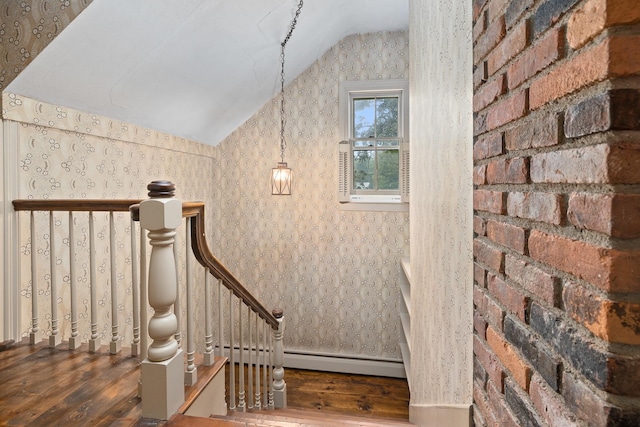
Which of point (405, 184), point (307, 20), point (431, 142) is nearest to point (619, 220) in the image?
point (431, 142)

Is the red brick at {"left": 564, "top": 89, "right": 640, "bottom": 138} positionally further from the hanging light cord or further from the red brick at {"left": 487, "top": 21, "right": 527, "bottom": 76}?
the hanging light cord

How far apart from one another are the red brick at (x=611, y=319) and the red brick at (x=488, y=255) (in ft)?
1.16

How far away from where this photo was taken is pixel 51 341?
205 centimetres

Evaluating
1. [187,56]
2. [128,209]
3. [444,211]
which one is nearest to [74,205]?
[128,209]

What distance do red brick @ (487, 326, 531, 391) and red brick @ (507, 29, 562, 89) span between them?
59 cm

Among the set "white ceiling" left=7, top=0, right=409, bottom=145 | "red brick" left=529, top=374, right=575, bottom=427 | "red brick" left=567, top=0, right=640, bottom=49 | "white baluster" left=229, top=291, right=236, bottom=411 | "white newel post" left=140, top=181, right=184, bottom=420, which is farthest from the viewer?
"white baluster" left=229, top=291, right=236, bottom=411

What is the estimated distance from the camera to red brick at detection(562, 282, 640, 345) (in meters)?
0.51

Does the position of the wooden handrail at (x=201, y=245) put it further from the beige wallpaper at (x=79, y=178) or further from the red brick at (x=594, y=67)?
the red brick at (x=594, y=67)

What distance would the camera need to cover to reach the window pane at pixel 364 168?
4059 mm

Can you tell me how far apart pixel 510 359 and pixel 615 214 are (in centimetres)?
48

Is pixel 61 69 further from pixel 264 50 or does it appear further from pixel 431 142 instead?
pixel 431 142

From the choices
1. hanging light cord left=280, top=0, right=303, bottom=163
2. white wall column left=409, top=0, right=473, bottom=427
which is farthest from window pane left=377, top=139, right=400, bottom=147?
white wall column left=409, top=0, right=473, bottom=427

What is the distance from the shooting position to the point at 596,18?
54 cm

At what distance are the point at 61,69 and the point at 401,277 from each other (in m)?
3.19
